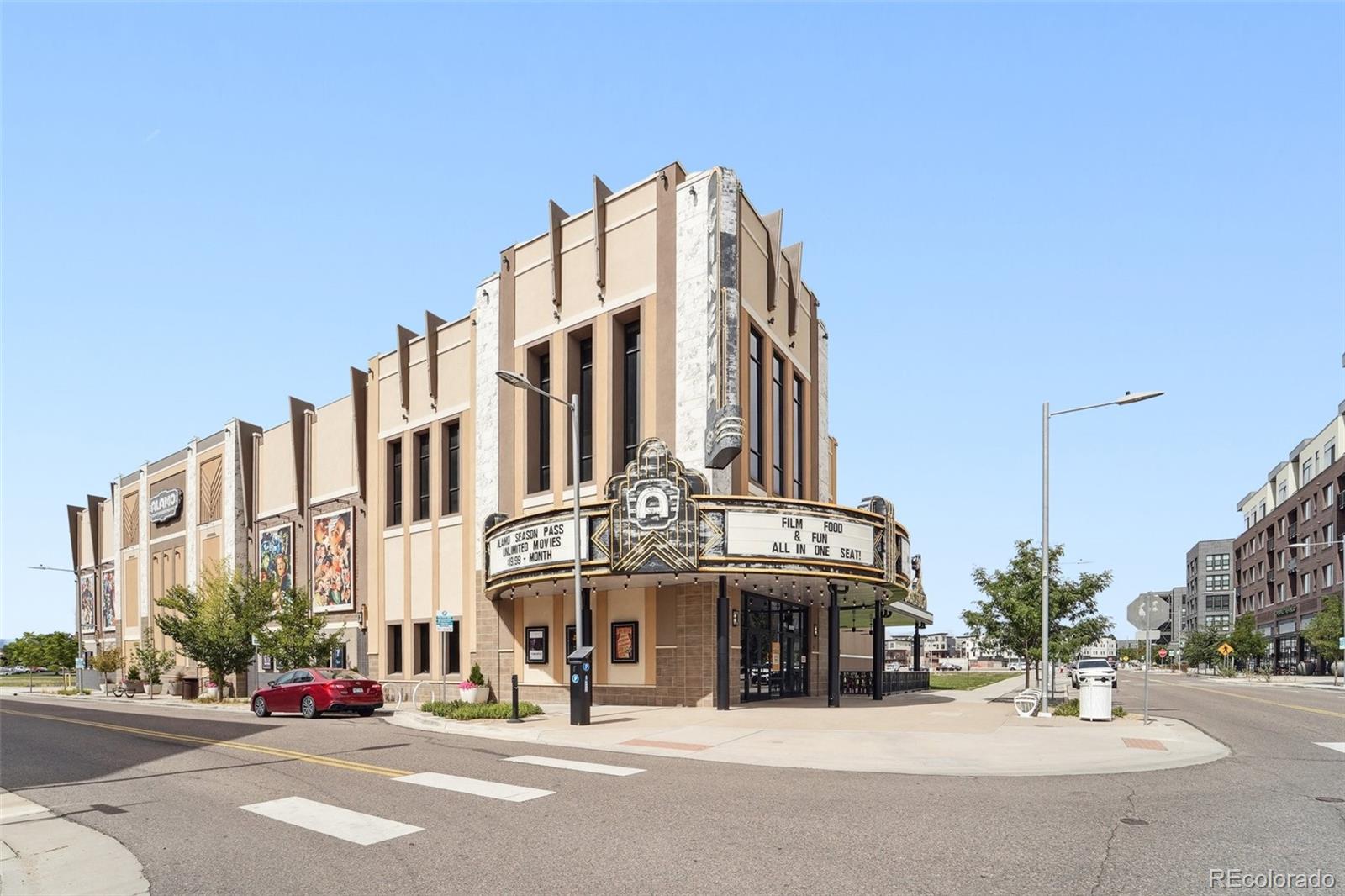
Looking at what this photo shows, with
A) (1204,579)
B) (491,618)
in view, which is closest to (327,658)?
(491,618)

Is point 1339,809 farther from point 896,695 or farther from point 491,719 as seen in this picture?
point 896,695

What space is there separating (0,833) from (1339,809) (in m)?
15.4

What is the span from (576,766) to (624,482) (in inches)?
489

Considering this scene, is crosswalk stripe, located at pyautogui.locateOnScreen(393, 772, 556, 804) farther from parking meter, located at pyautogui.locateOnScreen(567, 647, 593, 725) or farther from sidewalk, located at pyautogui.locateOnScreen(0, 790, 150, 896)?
parking meter, located at pyautogui.locateOnScreen(567, 647, 593, 725)

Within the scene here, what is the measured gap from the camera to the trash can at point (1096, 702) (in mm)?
22672

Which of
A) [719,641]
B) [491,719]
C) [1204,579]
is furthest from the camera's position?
[1204,579]

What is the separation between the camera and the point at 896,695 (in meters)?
37.7

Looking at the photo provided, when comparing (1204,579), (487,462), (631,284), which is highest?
(631,284)

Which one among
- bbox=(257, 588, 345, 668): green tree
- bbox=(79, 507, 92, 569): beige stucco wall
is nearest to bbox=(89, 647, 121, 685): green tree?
bbox=(79, 507, 92, 569): beige stucco wall

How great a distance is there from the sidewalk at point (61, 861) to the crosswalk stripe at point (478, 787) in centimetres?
409

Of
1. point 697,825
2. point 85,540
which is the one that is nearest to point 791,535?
point 697,825

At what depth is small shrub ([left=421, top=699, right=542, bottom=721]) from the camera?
81.9 ft

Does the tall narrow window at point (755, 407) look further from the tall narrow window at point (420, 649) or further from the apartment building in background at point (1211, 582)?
the apartment building in background at point (1211, 582)

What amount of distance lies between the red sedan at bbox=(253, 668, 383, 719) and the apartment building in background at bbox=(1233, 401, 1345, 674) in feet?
252
